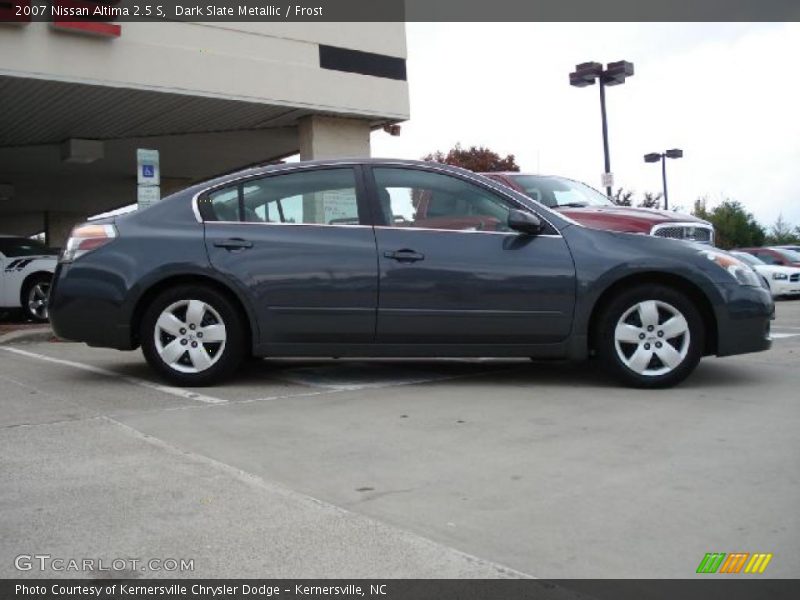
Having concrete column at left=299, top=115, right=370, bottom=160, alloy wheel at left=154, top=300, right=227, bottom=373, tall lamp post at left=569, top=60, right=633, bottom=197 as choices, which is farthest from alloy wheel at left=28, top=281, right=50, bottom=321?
tall lamp post at left=569, top=60, right=633, bottom=197

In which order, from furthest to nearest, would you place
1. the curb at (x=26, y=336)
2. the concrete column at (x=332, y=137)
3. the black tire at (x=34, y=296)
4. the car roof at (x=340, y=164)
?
the concrete column at (x=332, y=137) < the black tire at (x=34, y=296) < the curb at (x=26, y=336) < the car roof at (x=340, y=164)

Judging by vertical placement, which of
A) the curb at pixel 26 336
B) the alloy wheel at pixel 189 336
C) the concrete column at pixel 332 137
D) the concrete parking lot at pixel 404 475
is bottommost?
the concrete parking lot at pixel 404 475

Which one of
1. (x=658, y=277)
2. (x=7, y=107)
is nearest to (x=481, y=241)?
(x=658, y=277)

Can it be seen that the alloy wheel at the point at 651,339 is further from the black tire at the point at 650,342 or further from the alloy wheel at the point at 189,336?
the alloy wheel at the point at 189,336

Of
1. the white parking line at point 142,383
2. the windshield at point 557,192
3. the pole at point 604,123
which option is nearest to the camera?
the white parking line at point 142,383

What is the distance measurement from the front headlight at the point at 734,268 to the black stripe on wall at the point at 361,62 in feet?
38.4

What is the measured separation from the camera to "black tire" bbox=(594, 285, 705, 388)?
5555 mm

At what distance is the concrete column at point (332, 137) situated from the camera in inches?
655

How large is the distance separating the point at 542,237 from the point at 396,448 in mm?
2205

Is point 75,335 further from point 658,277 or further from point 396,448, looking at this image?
point 658,277

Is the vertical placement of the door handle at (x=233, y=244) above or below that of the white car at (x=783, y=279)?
above

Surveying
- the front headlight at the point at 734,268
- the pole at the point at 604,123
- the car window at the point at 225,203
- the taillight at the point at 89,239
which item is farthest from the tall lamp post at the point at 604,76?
the taillight at the point at 89,239

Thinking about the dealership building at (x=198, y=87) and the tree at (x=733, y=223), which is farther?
the tree at (x=733, y=223)

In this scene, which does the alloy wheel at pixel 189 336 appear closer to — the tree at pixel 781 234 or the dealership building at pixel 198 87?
the dealership building at pixel 198 87
